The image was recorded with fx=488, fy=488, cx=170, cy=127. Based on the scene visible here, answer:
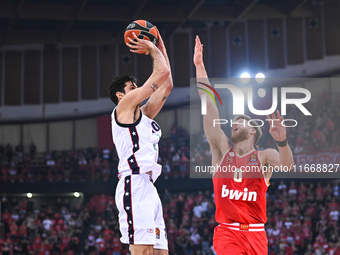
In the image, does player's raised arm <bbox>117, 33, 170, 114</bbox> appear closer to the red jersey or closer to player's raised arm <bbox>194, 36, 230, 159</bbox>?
player's raised arm <bbox>194, 36, 230, 159</bbox>

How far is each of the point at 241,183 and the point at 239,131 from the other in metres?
0.79

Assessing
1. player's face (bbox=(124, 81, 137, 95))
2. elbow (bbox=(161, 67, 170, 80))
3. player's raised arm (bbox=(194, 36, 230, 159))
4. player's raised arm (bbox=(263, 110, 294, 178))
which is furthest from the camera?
player's raised arm (bbox=(194, 36, 230, 159))

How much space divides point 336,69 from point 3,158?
1820 centimetres

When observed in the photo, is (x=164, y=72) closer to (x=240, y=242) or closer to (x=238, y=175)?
(x=238, y=175)

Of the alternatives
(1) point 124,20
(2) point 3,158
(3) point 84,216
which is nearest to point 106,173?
(3) point 84,216

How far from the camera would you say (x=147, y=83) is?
5.14 metres

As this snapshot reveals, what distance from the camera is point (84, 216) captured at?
77.3ft

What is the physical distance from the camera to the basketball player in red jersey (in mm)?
6070

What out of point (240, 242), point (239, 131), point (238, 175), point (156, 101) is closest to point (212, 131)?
point (239, 131)

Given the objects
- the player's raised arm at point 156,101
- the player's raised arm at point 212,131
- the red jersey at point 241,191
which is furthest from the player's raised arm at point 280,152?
the player's raised arm at point 156,101

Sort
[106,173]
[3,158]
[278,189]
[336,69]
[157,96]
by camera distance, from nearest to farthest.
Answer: [157,96], [278,189], [336,69], [106,173], [3,158]

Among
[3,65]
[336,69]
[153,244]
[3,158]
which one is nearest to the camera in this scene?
[153,244]

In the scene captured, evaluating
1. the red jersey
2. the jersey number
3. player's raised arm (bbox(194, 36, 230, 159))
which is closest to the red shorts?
the red jersey

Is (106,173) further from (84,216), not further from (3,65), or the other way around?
(3,65)
